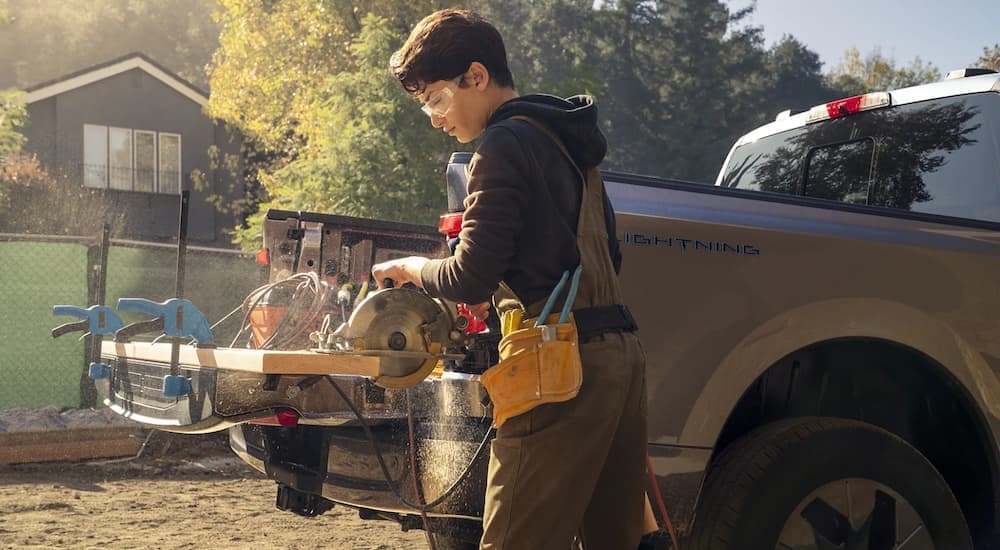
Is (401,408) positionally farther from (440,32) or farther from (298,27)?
(298,27)

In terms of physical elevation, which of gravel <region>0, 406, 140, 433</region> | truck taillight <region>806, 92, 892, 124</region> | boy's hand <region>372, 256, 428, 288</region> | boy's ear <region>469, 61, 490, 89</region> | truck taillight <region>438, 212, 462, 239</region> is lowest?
gravel <region>0, 406, 140, 433</region>

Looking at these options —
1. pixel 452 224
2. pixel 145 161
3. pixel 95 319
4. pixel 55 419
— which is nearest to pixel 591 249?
pixel 452 224

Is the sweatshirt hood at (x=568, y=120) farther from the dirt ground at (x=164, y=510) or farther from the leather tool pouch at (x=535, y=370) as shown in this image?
the dirt ground at (x=164, y=510)

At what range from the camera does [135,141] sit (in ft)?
104

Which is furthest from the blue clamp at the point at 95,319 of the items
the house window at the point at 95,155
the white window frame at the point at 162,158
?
the white window frame at the point at 162,158

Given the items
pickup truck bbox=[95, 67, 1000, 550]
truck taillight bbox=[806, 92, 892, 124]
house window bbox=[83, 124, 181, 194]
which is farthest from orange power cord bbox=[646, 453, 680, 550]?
house window bbox=[83, 124, 181, 194]

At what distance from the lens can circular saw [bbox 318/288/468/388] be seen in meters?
2.70

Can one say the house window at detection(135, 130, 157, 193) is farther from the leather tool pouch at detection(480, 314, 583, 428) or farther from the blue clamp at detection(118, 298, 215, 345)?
the leather tool pouch at detection(480, 314, 583, 428)

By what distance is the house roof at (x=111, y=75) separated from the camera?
2980 cm

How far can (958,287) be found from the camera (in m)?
3.59

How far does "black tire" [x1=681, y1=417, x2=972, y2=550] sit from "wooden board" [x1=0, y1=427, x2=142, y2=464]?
5.75m

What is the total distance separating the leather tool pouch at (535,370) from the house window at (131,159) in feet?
99.5

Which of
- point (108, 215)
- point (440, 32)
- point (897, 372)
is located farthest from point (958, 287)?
point (108, 215)

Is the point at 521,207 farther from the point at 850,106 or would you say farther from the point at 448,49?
the point at 850,106
